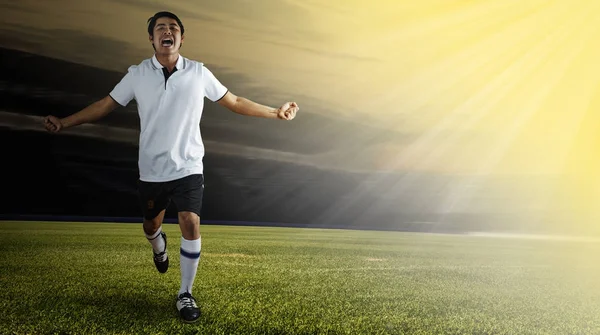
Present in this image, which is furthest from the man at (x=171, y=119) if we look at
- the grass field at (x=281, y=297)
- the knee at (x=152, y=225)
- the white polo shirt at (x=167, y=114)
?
the grass field at (x=281, y=297)

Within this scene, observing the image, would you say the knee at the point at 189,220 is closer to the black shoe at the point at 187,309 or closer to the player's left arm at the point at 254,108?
the black shoe at the point at 187,309

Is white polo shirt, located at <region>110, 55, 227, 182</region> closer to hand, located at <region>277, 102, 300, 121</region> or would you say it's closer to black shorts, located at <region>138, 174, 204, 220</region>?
black shorts, located at <region>138, 174, 204, 220</region>

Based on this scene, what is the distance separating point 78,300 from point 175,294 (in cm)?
96

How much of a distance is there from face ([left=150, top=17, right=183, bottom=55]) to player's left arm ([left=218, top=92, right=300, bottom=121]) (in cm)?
68

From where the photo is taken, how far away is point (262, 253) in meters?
12.2

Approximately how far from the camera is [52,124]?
533 cm

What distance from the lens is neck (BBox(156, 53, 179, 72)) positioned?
5438 mm

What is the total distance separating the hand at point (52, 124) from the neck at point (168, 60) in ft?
3.58

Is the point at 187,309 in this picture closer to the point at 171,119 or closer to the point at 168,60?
the point at 171,119

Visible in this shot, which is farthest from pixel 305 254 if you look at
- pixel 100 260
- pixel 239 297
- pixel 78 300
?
pixel 78 300

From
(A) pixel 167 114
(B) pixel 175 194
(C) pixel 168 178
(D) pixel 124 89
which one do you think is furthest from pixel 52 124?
(B) pixel 175 194

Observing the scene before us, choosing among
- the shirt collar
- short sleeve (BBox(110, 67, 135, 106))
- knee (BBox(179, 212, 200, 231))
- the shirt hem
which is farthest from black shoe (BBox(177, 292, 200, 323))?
the shirt collar

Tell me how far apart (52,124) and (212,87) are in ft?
4.93

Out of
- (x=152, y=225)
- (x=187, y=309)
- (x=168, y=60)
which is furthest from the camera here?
(x=152, y=225)
